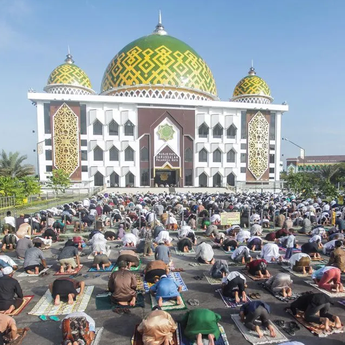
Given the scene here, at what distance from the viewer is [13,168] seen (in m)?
24.9

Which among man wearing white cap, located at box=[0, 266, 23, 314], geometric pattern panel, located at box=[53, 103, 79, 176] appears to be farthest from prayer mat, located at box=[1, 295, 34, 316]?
geometric pattern panel, located at box=[53, 103, 79, 176]

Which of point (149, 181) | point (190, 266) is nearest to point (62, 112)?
point (149, 181)

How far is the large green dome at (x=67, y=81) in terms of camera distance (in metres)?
42.1

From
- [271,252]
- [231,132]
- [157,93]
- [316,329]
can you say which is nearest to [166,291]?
[316,329]

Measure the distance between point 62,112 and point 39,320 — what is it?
35.9 metres

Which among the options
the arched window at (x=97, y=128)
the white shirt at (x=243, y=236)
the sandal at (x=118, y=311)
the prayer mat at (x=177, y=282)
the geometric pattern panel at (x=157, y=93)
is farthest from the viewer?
the geometric pattern panel at (x=157, y=93)

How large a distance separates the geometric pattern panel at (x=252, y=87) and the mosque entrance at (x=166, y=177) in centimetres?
1950

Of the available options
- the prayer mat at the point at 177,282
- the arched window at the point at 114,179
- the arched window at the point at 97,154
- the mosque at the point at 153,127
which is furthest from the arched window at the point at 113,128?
the prayer mat at the point at 177,282

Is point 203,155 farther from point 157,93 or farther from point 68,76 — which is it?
point 68,76

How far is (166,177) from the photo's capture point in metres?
41.2

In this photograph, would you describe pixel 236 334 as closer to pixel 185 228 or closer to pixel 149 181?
pixel 185 228

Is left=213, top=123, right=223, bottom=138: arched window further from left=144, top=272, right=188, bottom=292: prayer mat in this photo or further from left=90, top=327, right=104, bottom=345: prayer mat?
A: left=90, top=327, right=104, bottom=345: prayer mat

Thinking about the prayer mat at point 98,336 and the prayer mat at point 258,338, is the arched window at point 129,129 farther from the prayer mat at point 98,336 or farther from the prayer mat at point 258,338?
the prayer mat at point 258,338

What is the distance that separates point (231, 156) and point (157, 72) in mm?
17497
